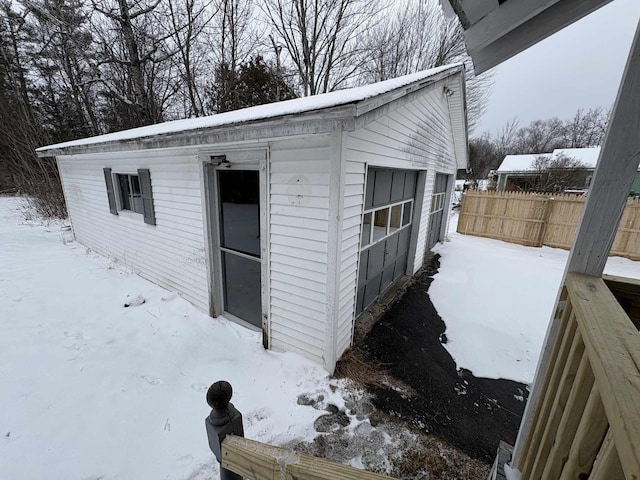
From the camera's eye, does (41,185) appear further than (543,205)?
Yes

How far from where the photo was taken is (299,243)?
3.00 metres

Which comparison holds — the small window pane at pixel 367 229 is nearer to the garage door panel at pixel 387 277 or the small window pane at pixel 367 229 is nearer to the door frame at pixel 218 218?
the garage door panel at pixel 387 277

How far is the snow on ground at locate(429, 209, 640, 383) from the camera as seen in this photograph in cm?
365

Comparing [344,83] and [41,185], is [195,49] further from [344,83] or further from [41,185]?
[41,185]

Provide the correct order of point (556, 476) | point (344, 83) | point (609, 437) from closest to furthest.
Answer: point (609, 437) → point (556, 476) → point (344, 83)

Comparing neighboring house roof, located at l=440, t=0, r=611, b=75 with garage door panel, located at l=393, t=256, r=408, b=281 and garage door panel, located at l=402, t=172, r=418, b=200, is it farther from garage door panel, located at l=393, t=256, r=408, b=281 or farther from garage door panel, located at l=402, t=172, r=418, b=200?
garage door panel, located at l=393, t=256, r=408, b=281

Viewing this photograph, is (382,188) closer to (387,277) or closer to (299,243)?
(299,243)

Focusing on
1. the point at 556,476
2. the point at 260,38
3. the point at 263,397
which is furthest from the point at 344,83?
the point at 556,476

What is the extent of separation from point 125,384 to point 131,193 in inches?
161

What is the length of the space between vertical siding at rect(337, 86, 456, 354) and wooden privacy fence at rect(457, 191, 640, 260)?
19.1 feet

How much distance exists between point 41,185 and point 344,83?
589 inches

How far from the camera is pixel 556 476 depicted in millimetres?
895

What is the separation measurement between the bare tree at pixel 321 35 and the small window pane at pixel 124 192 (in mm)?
10279

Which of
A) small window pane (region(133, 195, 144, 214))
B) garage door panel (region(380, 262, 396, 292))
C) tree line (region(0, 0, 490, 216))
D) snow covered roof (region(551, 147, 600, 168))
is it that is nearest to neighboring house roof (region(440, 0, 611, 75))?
garage door panel (region(380, 262, 396, 292))
